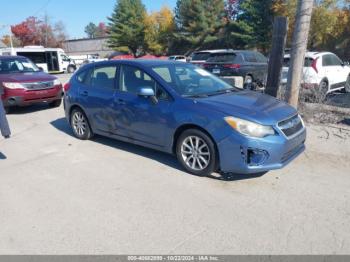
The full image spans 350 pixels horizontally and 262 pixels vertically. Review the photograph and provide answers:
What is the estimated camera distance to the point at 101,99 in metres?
5.76

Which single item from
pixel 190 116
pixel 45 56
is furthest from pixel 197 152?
pixel 45 56

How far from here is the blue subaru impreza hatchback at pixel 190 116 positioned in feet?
13.5

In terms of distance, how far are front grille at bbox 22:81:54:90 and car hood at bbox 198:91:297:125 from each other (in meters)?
6.43

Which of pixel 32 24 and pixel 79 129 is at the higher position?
pixel 32 24

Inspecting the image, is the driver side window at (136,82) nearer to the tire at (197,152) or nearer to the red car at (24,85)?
the tire at (197,152)

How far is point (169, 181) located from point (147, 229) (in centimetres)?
119

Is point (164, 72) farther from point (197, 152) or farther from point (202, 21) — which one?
point (202, 21)

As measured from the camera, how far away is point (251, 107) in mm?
4438

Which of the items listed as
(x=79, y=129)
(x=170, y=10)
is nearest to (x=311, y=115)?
(x=79, y=129)

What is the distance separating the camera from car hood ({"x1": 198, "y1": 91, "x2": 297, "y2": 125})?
165 inches

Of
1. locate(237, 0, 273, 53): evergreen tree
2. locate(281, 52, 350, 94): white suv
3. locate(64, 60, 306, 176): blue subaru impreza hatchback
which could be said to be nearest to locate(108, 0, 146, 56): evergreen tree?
locate(237, 0, 273, 53): evergreen tree

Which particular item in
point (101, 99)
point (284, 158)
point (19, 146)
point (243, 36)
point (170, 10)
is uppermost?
point (170, 10)

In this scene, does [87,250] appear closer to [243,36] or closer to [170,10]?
[243,36]

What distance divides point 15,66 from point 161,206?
8425mm
